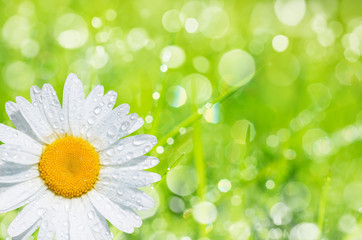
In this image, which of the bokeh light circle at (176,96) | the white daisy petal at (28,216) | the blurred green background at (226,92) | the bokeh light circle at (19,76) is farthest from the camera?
the bokeh light circle at (176,96)

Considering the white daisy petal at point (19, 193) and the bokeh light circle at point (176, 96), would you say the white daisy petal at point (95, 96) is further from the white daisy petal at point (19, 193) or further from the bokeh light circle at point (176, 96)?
the bokeh light circle at point (176, 96)

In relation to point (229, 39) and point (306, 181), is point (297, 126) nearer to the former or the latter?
point (306, 181)

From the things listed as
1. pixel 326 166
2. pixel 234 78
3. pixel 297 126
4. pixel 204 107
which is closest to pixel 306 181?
pixel 326 166

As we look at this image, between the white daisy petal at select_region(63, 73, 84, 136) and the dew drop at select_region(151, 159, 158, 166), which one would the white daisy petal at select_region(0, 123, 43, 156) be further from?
the dew drop at select_region(151, 159, 158, 166)

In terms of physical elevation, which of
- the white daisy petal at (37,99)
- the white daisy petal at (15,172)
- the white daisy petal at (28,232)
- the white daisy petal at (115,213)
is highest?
the white daisy petal at (37,99)

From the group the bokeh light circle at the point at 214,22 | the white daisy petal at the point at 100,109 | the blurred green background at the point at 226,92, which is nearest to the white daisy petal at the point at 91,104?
the white daisy petal at the point at 100,109

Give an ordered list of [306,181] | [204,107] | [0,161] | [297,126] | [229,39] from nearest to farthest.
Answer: [0,161] < [204,107] < [306,181] < [297,126] < [229,39]

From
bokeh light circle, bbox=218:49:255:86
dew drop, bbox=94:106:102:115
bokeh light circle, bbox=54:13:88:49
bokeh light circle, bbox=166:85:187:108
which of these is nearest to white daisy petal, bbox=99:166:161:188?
dew drop, bbox=94:106:102:115

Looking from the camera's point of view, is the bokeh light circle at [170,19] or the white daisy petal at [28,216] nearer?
the white daisy petal at [28,216]
